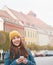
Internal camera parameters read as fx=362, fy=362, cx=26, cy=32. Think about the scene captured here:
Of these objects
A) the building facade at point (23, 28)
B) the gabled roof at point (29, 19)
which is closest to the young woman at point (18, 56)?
the building facade at point (23, 28)

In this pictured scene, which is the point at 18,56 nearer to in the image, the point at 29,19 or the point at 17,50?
the point at 17,50

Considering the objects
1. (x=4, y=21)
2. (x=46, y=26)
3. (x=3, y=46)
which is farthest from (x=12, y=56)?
(x=46, y=26)

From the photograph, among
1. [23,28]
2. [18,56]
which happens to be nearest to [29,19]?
[23,28]

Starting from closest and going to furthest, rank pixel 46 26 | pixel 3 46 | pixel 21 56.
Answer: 1. pixel 21 56
2. pixel 3 46
3. pixel 46 26

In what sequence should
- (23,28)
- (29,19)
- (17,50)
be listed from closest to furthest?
(17,50) < (23,28) < (29,19)

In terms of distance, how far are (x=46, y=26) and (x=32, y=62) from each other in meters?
86.2

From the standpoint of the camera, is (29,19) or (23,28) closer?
(23,28)

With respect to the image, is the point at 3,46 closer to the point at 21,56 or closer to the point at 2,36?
the point at 2,36

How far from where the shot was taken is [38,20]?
91.9m

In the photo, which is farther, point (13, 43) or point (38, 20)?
point (38, 20)

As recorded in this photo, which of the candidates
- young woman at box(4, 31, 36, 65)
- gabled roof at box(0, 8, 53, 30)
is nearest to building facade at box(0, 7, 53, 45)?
gabled roof at box(0, 8, 53, 30)

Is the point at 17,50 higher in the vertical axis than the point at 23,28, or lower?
lower

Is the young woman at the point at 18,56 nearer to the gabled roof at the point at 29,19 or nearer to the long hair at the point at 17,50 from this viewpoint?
the long hair at the point at 17,50

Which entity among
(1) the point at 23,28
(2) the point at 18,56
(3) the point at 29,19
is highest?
(3) the point at 29,19
